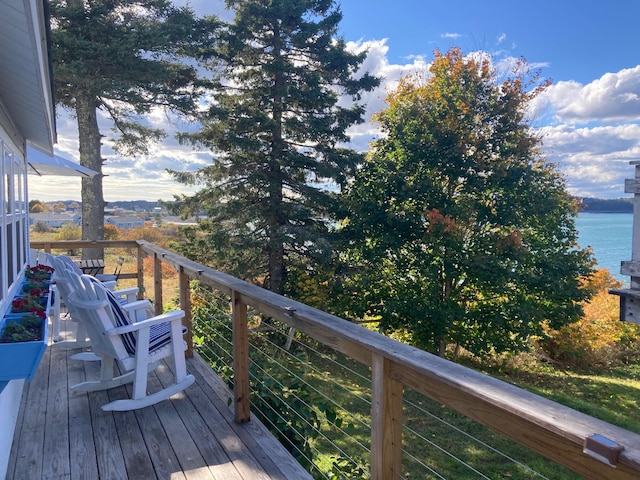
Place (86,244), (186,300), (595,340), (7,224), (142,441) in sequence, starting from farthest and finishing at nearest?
(595,340) < (86,244) < (186,300) < (7,224) < (142,441)

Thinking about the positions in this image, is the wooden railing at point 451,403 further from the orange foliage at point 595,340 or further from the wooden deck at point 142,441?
the orange foliage at point 595,340

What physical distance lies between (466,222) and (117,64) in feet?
26.2

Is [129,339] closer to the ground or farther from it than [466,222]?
closer to the ground

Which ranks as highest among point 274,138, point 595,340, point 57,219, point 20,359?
point 274,138

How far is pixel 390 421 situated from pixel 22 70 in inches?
98.7

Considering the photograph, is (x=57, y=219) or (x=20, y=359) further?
(x=57, y=219)

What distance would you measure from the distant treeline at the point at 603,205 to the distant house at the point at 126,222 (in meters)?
15.9

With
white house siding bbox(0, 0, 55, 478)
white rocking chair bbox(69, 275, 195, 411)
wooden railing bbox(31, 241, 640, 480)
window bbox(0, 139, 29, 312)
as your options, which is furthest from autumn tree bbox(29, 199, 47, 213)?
wooden railing bbox(31, 241, 640, 480)

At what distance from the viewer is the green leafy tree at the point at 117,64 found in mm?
9180

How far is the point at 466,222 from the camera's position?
974 centimetres

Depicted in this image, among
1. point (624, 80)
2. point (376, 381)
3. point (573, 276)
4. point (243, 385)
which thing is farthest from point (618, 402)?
point (624, 80)

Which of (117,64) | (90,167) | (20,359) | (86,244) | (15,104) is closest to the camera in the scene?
(20,359)

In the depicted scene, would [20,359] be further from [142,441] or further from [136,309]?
[136,309]

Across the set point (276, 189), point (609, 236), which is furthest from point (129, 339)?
point (609, 236)
